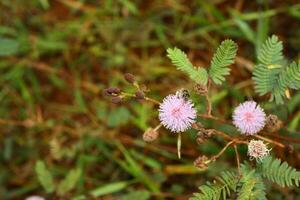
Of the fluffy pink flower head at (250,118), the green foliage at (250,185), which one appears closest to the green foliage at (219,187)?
the green foliage at (250,185)

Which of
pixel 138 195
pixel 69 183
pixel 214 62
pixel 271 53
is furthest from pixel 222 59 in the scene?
pixel 69 183

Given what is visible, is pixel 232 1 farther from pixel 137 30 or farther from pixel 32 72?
pixel 32 72

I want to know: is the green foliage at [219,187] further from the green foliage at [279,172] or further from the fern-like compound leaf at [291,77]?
the fern-like compound leaf at [291,77]

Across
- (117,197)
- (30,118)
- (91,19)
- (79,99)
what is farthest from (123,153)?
(91,19)

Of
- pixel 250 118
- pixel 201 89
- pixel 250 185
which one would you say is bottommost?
pixel 250 185

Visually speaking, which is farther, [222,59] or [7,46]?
[7,46]

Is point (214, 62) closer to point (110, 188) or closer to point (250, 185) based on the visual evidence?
point (250, 185)
